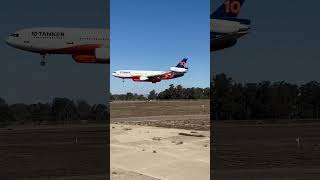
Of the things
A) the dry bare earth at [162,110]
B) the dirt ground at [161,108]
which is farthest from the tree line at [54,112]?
the dirt ground at [161,108]

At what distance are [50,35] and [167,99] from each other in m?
20.6

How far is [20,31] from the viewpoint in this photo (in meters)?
8.31

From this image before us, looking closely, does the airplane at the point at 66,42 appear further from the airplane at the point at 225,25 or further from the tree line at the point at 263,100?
the tree line at the point at 263,100

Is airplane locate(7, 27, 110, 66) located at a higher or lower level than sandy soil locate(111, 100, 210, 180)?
higher

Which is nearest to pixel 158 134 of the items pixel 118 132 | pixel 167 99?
pixel 118 132

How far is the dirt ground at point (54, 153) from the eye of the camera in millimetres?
8662

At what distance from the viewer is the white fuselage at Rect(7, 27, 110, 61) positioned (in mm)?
8117

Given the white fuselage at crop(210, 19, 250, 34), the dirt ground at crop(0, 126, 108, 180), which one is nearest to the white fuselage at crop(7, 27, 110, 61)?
the white fuselage at crop(210, 19, 250, 34)

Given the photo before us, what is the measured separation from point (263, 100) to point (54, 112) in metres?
7.27

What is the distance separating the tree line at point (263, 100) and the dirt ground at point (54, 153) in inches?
141

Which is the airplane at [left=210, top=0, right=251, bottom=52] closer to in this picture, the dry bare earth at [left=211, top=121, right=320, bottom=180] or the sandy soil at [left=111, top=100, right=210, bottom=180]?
the dry bare earth at [left=211, top=121, right=320, bottom=180]

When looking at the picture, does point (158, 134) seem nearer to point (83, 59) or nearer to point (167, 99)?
point (83, 59)

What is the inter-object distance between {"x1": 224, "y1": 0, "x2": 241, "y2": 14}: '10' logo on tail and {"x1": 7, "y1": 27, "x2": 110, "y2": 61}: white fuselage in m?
2.27

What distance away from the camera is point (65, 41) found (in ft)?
27.5
